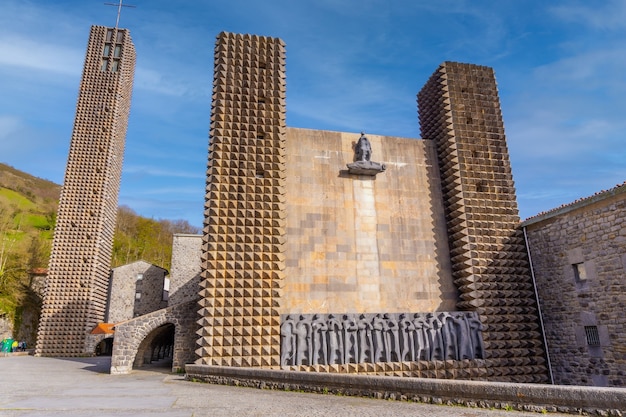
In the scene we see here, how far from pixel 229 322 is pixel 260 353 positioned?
150 centimetres

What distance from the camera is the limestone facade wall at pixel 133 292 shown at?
34.8 m

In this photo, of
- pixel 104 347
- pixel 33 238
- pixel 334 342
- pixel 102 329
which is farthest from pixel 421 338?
pixel 33 238

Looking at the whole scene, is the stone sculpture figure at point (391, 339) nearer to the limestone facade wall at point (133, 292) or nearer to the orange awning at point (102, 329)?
the orange awning at point (102, 329)

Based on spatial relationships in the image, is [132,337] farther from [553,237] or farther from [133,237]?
[133,237]

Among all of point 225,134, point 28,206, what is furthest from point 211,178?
point 28,206

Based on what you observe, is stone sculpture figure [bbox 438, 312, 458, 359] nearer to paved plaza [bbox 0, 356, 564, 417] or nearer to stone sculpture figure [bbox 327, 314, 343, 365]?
stone sculpture figure [bbox 327, 314, 343, 365]

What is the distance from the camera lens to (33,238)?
40.1 meters

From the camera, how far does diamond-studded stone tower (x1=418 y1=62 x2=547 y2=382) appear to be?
1594cm

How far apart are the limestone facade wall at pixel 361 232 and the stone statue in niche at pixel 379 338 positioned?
0.86 meters

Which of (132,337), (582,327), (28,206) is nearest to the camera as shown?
(582,327)

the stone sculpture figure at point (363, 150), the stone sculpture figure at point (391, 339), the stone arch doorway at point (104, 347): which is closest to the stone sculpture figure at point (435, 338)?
the stone sculpture figure at point (391, 339)

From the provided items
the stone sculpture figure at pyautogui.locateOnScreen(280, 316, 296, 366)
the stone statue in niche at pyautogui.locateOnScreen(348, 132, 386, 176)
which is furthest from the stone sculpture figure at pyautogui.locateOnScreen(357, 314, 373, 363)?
the stone statue in niche at pyautogui.locateOnScreen(348, 132, 386, 176)

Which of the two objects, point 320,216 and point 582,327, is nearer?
point 582,327

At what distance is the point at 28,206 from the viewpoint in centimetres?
5834
